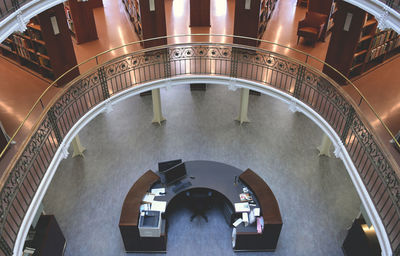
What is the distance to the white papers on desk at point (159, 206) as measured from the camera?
7.82 meters

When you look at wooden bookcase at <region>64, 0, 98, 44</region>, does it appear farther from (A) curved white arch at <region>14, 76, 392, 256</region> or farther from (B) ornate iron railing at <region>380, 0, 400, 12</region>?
(B) ornate iron railing at <region>380, 0, 400, 12</region>

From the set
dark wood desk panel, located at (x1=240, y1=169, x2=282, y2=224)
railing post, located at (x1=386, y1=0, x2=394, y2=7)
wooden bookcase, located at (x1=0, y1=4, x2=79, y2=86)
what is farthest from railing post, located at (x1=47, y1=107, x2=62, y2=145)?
railing post, located at (x1=386, y1=0, x2=394, y2=7)

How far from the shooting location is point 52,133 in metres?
6.59

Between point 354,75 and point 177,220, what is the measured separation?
527 centimetres

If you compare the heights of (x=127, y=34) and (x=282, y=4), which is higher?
(x=282, y=4)

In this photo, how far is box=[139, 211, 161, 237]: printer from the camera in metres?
7.49

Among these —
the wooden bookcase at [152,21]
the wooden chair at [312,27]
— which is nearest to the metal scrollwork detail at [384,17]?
the wooden chair at [312,27]

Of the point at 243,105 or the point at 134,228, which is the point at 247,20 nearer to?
the point at 243,105

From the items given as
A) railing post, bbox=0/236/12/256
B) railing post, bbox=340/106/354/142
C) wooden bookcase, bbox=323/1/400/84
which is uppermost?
wooden bookcase, bbox=323/1/400/84

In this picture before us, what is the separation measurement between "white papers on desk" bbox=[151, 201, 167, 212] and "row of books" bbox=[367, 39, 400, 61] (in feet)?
18.4

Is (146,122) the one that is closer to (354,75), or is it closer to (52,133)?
(52,133)

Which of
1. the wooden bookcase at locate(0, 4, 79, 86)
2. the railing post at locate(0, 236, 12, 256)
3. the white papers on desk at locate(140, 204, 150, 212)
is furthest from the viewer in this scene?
the white papers on desk at locate(140, 204, 150, 212)

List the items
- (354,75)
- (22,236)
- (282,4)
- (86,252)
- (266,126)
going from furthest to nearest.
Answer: (282,4), (266,126), (354,75), (86,252), (22,236)

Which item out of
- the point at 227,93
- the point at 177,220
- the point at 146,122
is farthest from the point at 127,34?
the point at 177,220
